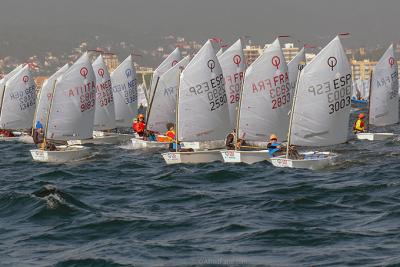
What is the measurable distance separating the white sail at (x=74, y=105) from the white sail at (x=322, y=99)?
51.2ft

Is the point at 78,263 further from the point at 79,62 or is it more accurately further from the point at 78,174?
the point at 79,62

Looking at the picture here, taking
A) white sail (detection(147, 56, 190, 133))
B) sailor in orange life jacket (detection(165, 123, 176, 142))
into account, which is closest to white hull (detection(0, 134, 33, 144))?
white sail (detection(147, 56, 190, 133))

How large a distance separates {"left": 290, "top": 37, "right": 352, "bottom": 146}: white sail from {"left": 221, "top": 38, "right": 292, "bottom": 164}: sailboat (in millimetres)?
3575

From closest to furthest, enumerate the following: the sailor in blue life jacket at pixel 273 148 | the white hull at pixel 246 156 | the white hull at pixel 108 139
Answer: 1. the sailor in blue life jacket at pixel 273 148
2. the white hull at pixel 246 156
3. the white hull at pixel 108 139

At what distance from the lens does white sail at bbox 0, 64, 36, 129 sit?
67562 mm

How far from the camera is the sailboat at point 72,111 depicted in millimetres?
45719

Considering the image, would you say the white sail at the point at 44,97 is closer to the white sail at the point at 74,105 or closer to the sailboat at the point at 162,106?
the sailboat at the point at 162,106

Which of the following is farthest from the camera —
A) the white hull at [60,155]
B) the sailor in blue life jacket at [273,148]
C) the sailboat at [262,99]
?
the white hull at [60,155]

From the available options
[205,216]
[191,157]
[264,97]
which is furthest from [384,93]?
[205,216]

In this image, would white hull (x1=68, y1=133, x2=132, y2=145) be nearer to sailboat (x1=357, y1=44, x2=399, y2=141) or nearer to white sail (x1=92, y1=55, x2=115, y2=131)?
white sail (x1=92, y1=55, x2=115, y2=131)

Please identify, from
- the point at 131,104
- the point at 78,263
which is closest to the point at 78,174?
the point at 78,263

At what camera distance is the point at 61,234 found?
23312 mm

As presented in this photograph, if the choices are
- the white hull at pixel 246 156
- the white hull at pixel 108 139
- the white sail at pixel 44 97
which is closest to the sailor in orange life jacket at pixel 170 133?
the white hull at pixel 246 156

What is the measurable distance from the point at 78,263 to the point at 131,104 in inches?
1966
